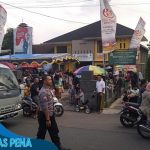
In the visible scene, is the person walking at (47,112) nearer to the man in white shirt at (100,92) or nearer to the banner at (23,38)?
the man in white shirt at (100,92)

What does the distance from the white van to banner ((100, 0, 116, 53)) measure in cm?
596

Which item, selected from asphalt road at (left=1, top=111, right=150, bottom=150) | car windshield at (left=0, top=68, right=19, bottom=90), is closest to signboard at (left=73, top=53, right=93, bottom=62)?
asphalt road at (left=1, top=111, right=150, bottom=150)

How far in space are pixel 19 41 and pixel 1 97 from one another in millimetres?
14067

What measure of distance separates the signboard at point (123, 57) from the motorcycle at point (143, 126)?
744cm

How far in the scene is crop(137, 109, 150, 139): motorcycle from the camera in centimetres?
1063

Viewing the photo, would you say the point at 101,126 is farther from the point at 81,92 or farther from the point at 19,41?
the point at 19,41

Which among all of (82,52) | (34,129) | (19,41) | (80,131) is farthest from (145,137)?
(82,52)

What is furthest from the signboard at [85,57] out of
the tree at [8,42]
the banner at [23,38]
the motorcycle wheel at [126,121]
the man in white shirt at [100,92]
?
the motorcycle wheel at [126,121]

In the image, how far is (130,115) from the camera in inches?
485

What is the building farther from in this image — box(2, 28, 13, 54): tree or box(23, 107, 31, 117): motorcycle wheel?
box(23, 107, 31, 117): motorcycle wheel

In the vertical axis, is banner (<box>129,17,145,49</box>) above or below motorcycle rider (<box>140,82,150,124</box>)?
above

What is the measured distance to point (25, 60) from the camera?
3216 centimetres

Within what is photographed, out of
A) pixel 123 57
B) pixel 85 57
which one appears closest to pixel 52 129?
pixel 123 57

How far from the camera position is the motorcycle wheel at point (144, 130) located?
10586mm
